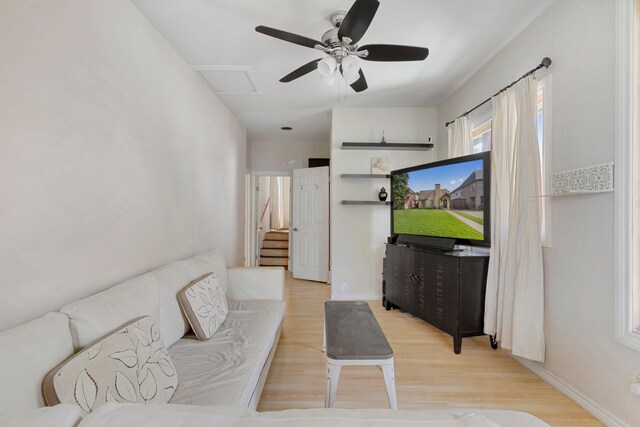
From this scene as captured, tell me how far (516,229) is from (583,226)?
0.42 m

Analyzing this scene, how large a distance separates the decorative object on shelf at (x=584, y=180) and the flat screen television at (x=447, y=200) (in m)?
0.54

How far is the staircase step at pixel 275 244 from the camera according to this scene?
6684 mm

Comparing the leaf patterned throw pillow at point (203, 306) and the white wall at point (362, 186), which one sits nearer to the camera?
the leaf patterned throw pillow at point (203, 306)

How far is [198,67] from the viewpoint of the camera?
273 cm

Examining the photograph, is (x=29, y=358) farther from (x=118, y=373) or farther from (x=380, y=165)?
(x=380, y=165)

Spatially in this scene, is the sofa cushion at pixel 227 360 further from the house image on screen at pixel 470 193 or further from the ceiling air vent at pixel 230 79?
the ceiling air vent at pixel 230 79

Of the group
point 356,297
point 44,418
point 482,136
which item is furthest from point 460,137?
point 44,418

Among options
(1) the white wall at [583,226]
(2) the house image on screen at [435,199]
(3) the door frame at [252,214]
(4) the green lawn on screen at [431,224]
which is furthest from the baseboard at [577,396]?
(3) the door frame at [252,214]

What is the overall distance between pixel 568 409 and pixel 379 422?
206cm

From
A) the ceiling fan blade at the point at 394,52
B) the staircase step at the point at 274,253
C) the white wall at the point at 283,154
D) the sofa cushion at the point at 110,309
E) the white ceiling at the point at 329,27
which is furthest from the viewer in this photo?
the staircase step at the point at 274,253

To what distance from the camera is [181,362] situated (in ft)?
5.03

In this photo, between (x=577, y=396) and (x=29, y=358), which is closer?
(x=29, y=358)

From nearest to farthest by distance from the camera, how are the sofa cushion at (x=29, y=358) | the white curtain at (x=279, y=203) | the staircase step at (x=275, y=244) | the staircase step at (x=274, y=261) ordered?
the sofa cushion at (x=29, y=358) < the staircase step at (x=274, y=261) < the staircase step at (x=275, y=244) < the white curtain at (x=279, y=203)

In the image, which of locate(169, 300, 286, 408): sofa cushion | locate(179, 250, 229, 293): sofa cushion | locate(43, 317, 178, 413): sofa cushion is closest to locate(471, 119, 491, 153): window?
locate(169, 300, 286, 408): sofa cushion
